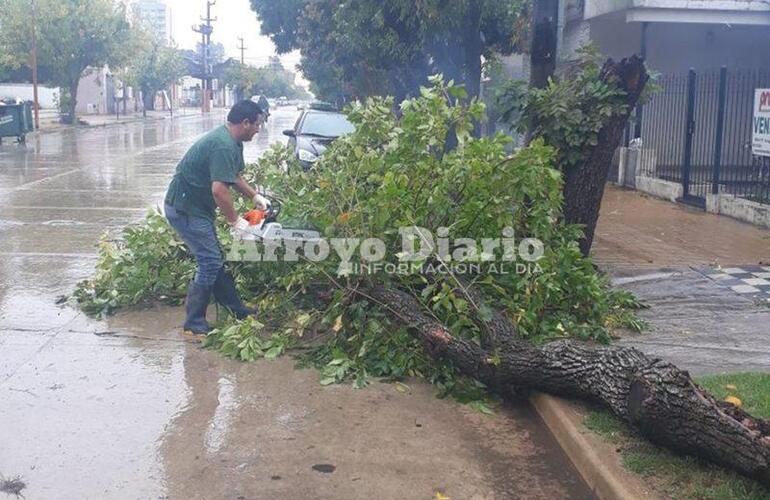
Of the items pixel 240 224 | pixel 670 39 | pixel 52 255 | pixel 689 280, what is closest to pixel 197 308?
pixel 240 224

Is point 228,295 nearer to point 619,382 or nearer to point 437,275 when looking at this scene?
point 437,275

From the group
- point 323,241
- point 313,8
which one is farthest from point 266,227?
point 313,8

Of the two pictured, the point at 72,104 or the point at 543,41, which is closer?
the point at 543,41

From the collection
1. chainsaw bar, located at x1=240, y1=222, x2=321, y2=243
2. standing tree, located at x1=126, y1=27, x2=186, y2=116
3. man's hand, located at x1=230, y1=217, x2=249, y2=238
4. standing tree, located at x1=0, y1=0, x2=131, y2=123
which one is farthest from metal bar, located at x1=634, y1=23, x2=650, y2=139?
standing tree, located at x1=126, y1=27, x2=186, y2=116

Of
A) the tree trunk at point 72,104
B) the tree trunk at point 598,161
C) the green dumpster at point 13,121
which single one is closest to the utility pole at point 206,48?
the tree trunk at point 72,104

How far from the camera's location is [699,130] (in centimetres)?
1709

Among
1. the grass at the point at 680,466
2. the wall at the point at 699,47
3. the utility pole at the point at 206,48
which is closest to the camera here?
the grass at the point at 680,466

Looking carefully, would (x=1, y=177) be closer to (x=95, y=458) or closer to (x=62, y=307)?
(x=62, y=307)

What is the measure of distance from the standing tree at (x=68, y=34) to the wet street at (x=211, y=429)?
1413 inches

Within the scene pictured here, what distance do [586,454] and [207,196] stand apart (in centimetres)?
362

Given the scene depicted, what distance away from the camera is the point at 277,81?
395 ft

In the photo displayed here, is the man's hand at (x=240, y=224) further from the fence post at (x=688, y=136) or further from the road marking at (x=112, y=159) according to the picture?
the road marking at (x=112, y=159)

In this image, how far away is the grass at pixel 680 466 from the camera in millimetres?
4062

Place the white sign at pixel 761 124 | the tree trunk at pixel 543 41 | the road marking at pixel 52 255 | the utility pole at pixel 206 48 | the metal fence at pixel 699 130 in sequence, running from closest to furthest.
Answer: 1. the tree trunk at pixel 543 41
2. the road marking at pixel 52 255
3. the white sign at pixel 761 124
4. the metal fence at pixel 699 130
5. the utility pole at pixel 206 48
